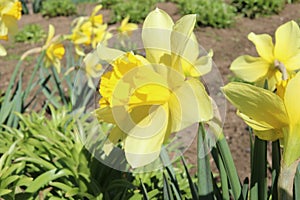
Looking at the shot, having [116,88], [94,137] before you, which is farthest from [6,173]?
[116,88]

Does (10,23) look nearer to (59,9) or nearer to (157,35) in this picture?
(157,35)

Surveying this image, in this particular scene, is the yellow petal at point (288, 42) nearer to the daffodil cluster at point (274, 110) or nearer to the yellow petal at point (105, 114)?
the daffodil cluster at point (274, 110)

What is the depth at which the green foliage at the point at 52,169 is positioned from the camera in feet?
6.52

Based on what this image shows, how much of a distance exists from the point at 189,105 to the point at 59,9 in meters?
6.77

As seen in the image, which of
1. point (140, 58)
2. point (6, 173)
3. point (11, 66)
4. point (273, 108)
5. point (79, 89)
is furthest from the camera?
point (11, 66)

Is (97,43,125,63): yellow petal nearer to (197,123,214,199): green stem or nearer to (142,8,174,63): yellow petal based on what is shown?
(142,8,174,63): yellow petal

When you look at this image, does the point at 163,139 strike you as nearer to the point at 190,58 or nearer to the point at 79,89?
the point at 190,58

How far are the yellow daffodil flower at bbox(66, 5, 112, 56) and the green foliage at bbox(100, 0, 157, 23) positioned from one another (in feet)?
10.1

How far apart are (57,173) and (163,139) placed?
3.97 feet

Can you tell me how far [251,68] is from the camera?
1.37 m

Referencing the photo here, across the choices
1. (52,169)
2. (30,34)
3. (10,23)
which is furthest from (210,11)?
(52,169)

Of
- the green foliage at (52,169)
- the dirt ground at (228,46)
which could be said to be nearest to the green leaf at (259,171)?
the green foliage at (52,169)

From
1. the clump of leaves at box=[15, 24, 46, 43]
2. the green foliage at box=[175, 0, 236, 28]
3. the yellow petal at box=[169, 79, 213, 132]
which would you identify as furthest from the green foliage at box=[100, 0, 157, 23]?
the yellow petal at box=[169, 79, 213, 132]

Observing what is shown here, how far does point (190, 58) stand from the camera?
1.00 metres
